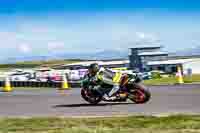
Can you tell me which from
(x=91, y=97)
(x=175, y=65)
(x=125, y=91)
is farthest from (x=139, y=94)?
(x=175, y=65)

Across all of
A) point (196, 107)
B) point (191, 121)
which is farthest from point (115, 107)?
point (191, 121)

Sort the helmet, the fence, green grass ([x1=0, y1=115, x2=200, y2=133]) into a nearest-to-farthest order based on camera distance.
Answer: green grass ([x1=0, y1=115, x2=200, y2=133])
the helmet
the fence

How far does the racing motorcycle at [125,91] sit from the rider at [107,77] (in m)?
Result: 0.10

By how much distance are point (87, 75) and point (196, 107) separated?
405 centimetres

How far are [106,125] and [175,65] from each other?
8447cm

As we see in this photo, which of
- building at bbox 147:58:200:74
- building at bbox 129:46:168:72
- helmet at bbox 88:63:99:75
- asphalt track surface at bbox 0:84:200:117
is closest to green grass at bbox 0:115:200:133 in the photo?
asphalt track surface at bbox 0:84:200:117

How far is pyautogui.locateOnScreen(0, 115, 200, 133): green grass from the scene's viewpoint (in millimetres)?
9578

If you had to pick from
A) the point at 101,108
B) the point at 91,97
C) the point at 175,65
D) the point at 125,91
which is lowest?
the point at 175,65

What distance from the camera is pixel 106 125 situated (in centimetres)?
1045

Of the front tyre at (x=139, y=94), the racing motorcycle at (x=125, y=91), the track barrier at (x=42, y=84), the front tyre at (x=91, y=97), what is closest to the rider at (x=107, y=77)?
the racing motorcycle at (x=125, y=91)

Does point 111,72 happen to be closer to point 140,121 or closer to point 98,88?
point 98,88

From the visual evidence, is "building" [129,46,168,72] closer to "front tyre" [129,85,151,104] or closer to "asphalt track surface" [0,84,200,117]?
"asphalt track surface" [0,84,200,117]

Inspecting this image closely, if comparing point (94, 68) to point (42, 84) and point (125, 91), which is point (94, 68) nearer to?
point (125, 91)

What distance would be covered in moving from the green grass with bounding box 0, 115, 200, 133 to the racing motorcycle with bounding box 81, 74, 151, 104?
4600mm
